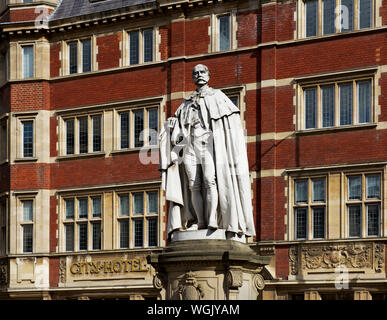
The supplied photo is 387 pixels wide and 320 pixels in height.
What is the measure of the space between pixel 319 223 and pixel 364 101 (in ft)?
13.8

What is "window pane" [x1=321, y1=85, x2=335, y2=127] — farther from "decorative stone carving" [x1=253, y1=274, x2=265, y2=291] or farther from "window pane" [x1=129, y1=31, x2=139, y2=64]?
"decorative stone carving" [x1=253, y1=274, x2=265, y2=291]

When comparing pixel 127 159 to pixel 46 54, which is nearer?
pixel 127 159

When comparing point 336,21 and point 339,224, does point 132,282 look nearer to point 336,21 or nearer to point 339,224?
point 339,224

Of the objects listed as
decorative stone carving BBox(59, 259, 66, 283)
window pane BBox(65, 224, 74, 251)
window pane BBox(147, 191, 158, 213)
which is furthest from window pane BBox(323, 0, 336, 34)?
decorative stone carving BBox(59, 259, 66, 283)

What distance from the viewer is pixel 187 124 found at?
46.3ft

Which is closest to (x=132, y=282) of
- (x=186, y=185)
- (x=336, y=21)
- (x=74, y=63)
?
(x=74, y=63)

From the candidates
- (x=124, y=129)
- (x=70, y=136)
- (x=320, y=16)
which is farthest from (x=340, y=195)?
(x=70, y=136)

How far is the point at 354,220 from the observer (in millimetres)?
30938

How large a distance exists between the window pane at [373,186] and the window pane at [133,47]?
1049cm

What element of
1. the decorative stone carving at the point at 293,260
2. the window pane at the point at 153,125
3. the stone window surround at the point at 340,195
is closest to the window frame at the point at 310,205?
the stone window surround at the point at 340,195

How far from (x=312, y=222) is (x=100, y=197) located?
8.94 metres

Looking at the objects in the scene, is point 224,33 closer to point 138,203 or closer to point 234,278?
point 138,203

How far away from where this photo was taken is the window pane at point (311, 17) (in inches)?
1273

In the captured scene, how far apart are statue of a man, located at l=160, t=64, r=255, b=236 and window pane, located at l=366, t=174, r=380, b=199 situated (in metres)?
17.3
